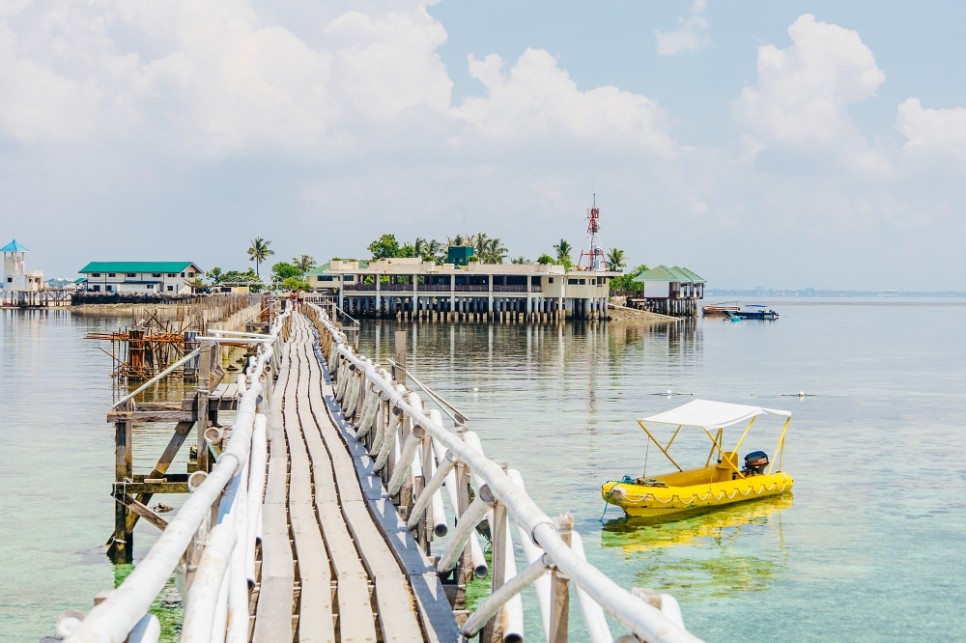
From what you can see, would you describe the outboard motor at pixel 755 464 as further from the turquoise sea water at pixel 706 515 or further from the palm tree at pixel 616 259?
the palm tree at pixel 616 259

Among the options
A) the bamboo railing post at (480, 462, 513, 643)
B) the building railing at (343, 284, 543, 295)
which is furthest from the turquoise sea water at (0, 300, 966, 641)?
the building railing at (343, 284, 543, 295)

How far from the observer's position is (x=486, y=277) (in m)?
109

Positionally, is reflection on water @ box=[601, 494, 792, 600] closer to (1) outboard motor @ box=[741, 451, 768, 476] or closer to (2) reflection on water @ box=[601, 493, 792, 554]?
(2) reflection on water @ box=[601, 493, 792, 554]

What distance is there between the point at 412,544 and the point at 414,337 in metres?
68.6

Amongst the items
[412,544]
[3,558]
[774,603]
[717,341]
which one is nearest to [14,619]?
[3,558]

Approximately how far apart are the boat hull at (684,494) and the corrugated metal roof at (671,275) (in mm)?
111293

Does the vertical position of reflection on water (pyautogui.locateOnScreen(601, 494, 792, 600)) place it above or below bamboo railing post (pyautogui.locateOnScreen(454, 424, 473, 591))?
below

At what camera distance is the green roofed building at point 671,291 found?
130 metres

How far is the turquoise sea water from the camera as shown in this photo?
14102 millimetres

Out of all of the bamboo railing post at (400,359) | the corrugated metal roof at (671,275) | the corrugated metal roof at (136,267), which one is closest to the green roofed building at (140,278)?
the corrugated metal roof at (136,267)

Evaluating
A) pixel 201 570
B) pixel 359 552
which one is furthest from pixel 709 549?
pixel 201 570

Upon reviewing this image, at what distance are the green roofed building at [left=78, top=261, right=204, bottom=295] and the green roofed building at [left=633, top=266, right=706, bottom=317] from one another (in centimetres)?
6505

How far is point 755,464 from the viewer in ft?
71.6

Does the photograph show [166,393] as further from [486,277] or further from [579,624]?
[486,277]
